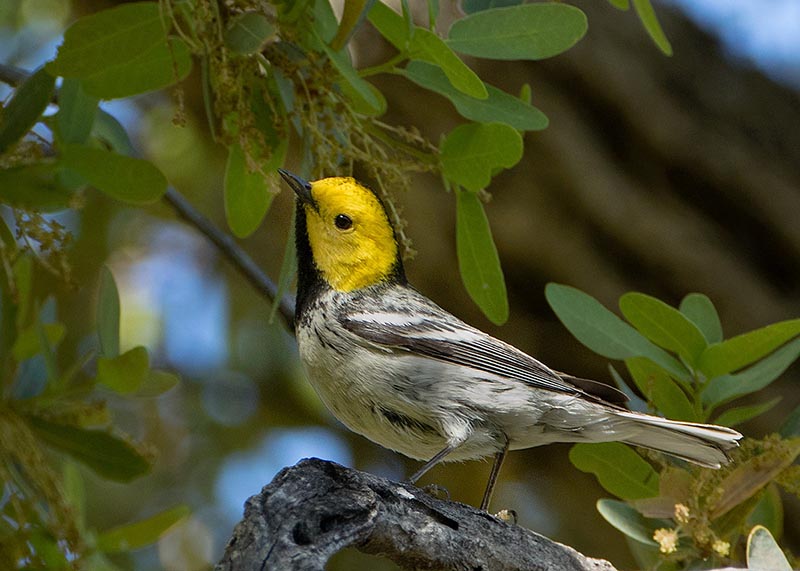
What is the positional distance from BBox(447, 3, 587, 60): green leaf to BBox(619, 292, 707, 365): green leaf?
2.21 ft

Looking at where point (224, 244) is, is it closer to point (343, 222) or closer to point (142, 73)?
point (343, 222)

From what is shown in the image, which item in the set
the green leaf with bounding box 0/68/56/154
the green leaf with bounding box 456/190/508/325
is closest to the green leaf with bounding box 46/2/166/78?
the green leaf with bounding box 0/68/56/154

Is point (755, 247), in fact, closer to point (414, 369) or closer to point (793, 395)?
point (793, 395)

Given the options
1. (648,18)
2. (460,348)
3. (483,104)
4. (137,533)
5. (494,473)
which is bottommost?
(137,533)

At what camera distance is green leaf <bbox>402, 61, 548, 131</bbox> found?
2656 mm

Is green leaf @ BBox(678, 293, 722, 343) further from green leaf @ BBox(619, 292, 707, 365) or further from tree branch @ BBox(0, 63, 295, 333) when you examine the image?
tree branch @ BBox(0, 63, 295, 333)

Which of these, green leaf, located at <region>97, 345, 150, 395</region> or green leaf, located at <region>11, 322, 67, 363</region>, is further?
green leaf, located at <region>11, 322, 67, 363</region>

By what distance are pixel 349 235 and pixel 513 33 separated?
963 mm

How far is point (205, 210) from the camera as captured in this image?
234 inches

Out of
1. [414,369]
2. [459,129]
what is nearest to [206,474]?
[414,369]

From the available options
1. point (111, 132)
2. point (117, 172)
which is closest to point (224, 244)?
point (111, 132)

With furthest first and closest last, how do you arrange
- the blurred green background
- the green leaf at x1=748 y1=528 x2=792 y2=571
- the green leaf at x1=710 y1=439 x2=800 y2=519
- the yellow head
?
the blurred green background < the yellow head < the green leaf at x1=710 y1=439 x2=800 y2=519 < the green leaf at x1=748 y1=528 x2=792 y2=571

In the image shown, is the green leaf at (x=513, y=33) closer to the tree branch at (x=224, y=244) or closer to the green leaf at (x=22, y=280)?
the tree branch at (x=224, y=244)

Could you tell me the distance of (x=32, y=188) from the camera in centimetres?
274
